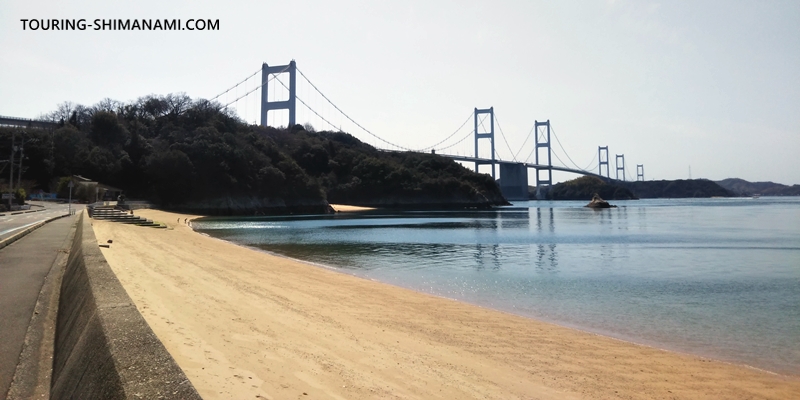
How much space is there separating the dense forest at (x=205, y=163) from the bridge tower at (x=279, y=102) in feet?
11.3

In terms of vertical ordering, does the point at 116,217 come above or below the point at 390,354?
above

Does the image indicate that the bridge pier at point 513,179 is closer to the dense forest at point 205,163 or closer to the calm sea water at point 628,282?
the dense forest at point 205,163

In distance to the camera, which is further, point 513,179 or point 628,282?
point 513,179

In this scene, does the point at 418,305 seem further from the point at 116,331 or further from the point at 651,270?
the point at 651,270

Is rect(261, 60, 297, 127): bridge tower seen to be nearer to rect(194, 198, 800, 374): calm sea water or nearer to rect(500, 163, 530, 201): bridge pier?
rect(500, 163, 530, 201): bridge pier

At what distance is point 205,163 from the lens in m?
54.1

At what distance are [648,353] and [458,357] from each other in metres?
2.59

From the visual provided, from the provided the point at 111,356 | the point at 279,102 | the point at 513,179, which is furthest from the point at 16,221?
the point at 513,179

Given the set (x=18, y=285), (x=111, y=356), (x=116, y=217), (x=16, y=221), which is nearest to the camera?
(x=111, y=356)

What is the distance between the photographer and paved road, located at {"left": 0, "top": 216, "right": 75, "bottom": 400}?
403 centimetres

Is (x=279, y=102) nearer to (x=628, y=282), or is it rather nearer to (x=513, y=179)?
(x=513, y=179)

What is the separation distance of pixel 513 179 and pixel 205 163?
7441 cm

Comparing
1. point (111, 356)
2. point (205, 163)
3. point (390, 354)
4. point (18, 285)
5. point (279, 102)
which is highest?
point (279, 102)

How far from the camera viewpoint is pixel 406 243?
22.9 meters
